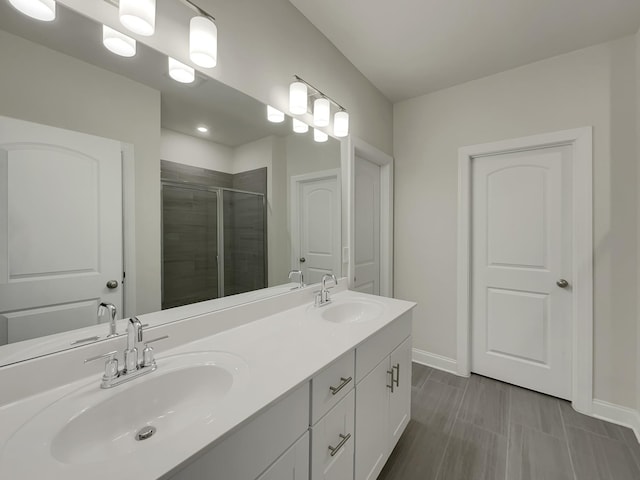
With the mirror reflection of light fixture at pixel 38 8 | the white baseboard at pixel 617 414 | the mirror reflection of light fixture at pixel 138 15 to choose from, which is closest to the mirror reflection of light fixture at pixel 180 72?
the mirror reflection of light fixture at pixel 138 15

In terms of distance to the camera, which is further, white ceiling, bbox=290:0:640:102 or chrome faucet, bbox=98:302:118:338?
white ceiling, bbox=290:0:640:102

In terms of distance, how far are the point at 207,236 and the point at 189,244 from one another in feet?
0.28

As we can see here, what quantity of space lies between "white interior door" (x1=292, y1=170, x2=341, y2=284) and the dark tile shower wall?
27 centimetres

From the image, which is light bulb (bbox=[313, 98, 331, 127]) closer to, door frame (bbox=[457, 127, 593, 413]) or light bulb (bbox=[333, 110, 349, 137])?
light bulb (bbox=[333, 110, 349, 137])

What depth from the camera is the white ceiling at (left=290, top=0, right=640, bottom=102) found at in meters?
1.57

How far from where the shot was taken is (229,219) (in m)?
1.30

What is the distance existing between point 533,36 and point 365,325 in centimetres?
215

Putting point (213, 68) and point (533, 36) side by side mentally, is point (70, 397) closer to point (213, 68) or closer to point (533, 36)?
point (213, 68)

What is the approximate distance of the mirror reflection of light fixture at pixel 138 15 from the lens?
2.86 feet

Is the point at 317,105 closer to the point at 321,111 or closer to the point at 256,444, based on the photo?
the point at 321,111

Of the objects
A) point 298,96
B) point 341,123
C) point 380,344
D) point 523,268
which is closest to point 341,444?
point 380,344

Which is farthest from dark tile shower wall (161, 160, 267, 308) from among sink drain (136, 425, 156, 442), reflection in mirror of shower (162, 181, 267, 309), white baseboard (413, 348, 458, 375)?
white baseboard (413, 348, 458, 375)

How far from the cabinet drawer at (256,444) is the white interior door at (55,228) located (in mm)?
628

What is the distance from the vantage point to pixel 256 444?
0.67 metres
